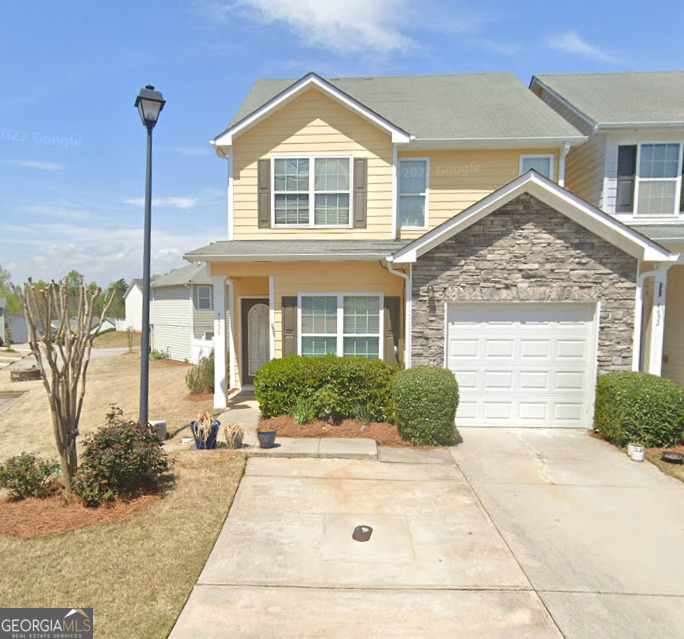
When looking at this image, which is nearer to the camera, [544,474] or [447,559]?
[447,559]

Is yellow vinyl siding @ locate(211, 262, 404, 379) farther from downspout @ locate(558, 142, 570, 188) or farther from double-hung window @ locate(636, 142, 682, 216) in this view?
double-hung window @ locate(636, 142, 682, 216)

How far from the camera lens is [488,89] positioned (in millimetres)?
12492

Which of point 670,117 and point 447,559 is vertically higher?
point 670,117

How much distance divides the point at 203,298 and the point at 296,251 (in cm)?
1382

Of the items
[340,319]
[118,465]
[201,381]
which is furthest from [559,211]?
[201,381]

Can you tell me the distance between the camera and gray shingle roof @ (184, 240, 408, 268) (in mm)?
8934

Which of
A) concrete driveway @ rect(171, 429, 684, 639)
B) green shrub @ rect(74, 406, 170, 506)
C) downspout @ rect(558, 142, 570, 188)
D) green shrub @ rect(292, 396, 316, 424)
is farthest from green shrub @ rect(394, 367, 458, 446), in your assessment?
downspout @ rect(558, 142, 570, 188)

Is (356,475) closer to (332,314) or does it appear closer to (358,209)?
(332,314)

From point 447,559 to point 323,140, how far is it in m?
8.99

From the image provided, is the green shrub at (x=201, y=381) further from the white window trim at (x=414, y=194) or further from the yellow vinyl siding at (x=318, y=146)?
the white window trim at (x=414, y=194)

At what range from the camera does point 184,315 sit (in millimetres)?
22469

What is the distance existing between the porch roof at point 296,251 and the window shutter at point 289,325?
98 centimetres

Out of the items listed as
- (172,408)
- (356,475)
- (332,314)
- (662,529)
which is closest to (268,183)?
(332,314)

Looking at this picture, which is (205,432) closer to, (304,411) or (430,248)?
(304,411)
